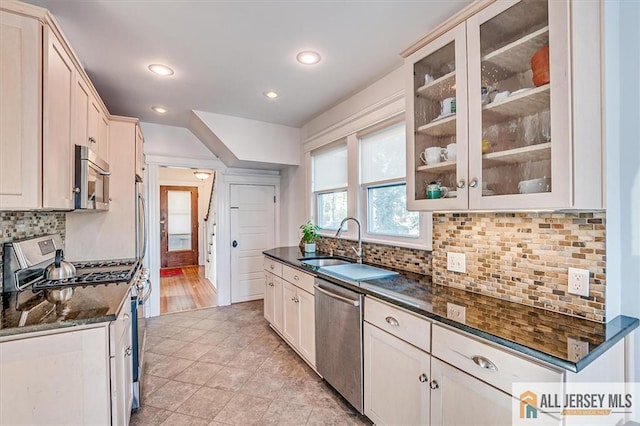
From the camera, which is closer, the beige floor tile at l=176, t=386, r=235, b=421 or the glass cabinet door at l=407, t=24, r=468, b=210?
the glass cabinet door at l=407, t=24, r=468, b=210

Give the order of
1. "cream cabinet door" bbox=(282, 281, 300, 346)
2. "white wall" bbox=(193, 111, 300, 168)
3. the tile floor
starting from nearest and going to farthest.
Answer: the tile floor
"cream cabinet door" bbox=(282, 281, 300, 346)
"white wall" bbox=(193, 111, 300, 168)

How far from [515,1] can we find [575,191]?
2.96 ft

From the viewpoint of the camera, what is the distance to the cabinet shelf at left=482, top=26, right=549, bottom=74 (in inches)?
51.4

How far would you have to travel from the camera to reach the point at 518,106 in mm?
1395

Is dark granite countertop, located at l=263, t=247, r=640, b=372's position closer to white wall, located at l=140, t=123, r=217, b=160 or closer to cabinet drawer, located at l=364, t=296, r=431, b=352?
cabinet drawer, located at l=364, t=296, r=431, b=352

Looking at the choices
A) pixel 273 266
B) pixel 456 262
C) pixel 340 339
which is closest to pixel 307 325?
pixel 340 339

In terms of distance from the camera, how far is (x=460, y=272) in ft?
6.02

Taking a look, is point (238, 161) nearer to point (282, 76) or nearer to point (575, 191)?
point (282, 76)

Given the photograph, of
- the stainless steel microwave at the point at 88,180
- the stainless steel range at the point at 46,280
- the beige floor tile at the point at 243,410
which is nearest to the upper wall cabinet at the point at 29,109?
the stainless steel microwave at the point at 88,180

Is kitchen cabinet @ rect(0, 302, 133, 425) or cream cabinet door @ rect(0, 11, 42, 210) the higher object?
cream cabinet door @ rect(0, 11, 42, 210)

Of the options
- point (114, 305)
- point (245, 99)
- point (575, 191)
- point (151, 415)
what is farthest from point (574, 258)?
point (245, 99)

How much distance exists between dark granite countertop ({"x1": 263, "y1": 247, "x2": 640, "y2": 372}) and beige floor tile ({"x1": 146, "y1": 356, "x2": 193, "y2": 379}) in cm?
191

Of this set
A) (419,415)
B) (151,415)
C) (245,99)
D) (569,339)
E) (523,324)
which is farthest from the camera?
(245,99)

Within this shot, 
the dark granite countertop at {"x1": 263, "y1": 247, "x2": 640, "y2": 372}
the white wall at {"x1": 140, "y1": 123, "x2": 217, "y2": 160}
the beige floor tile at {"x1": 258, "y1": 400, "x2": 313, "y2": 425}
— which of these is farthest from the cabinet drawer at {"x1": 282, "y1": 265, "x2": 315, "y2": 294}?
the white wall at {"x1": 140, "y1": 123, "x2": 217, "y2": 160}
